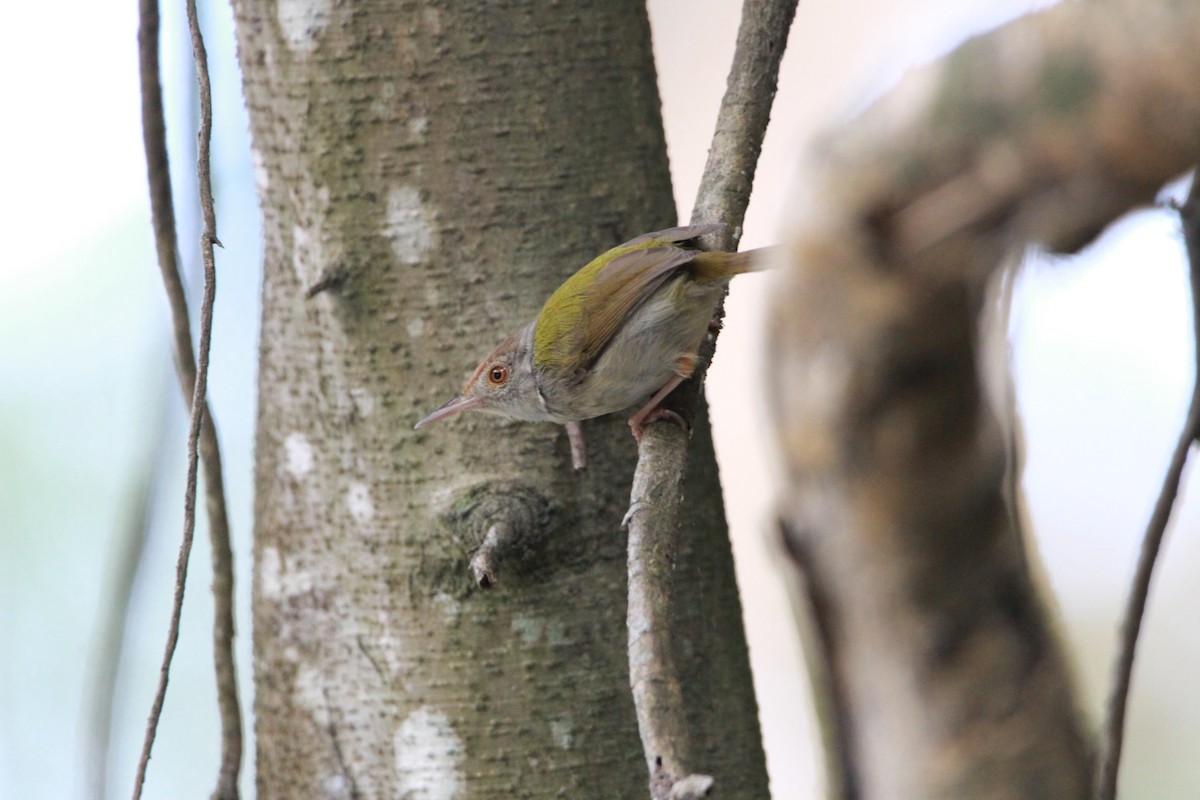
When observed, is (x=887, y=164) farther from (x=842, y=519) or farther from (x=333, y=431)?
(x=333, y=431)

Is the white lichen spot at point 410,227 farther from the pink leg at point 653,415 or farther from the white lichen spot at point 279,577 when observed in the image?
the white lichen spot at point 279,577

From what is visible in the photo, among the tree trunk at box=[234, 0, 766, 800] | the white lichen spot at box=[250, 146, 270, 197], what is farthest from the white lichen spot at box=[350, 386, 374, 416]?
the white lichen spot at box=[250, 146, 270, 197]

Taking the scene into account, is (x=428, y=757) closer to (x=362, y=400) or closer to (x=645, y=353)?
(x=362, y=400)

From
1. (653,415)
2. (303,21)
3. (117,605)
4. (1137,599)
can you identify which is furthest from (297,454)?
(1137,599)

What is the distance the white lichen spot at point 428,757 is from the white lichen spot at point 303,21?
130cm

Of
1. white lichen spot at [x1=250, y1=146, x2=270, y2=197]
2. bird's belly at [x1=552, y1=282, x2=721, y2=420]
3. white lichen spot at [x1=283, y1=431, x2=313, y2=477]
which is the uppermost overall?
white lichen spot at [x1=250, y1=146, x2=270, y2=197]

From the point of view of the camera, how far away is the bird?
2230 mm

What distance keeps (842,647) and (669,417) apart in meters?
0.49

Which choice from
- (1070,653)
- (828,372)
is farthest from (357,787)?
(1070,653)

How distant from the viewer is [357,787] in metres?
2.20

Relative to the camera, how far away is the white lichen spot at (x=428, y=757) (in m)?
2.13

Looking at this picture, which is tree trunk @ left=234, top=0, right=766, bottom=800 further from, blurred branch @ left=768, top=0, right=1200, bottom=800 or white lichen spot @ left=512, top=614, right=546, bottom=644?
blurred branch @ left=768, top=0, right=1200, bottom=800

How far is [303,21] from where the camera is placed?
229cm

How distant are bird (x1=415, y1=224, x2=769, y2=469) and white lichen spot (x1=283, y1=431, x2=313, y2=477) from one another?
0.25 metres
